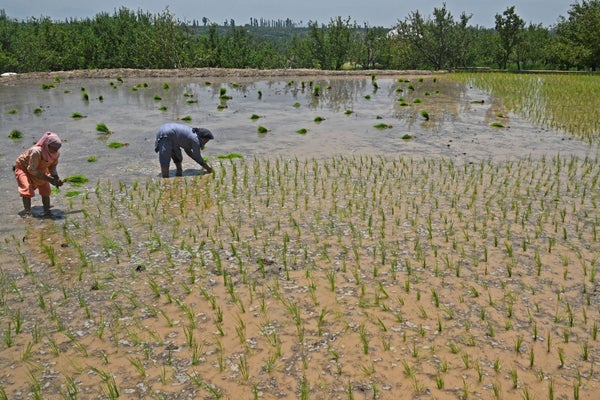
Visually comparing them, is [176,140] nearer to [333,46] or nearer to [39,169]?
[39,169]

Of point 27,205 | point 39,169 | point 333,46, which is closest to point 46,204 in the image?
point 27,205

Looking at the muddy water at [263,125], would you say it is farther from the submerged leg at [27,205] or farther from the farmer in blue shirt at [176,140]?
the farmer in blue shirt at [176,140]

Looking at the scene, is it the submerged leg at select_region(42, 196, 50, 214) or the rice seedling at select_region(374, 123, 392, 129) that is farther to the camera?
the rice seedling at select_region(374, 123, 392, 129)

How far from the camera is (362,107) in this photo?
73.9ft

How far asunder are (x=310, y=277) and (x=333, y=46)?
169ft

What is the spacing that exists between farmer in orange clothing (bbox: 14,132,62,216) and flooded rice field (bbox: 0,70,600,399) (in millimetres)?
463

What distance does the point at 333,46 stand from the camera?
176ft

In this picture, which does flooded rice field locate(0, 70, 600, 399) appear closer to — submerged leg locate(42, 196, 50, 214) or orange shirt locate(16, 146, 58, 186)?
submerged leg locate(42, 196, 50, 214)

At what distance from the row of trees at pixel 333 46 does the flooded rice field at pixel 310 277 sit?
3481cm

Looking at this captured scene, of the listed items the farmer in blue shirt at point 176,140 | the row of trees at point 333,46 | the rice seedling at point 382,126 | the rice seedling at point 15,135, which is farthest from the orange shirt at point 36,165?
the row of trees at point 333,46

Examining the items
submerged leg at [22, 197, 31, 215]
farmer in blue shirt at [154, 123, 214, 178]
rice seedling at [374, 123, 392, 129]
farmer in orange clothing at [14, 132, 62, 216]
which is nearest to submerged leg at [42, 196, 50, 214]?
farmer in orange clothing at [14, 132, 62, 216]

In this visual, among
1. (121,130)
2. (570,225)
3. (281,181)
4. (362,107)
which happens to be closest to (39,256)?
(281,181)

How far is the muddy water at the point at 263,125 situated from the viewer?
40.5 feet

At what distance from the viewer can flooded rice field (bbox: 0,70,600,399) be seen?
431 cm
